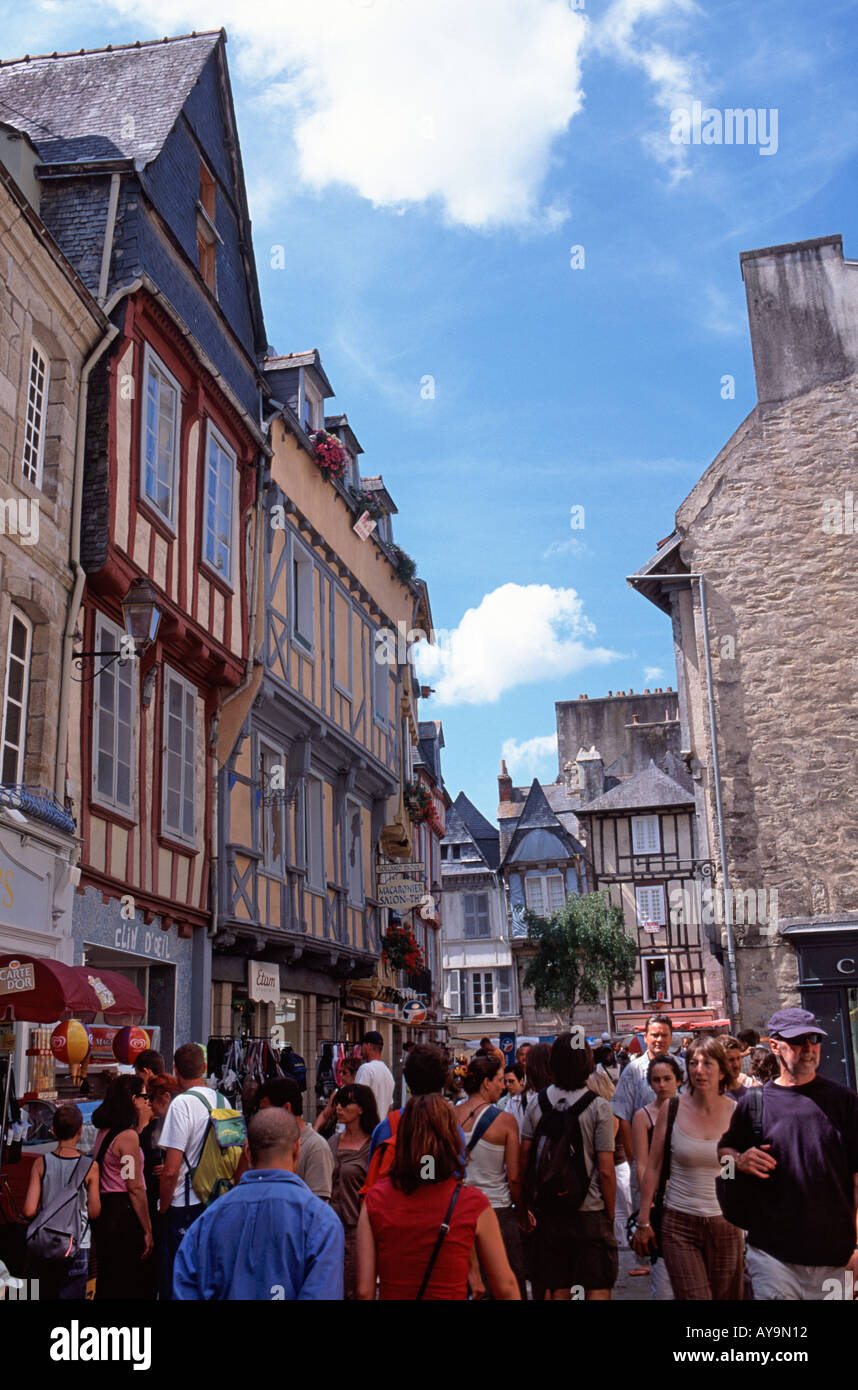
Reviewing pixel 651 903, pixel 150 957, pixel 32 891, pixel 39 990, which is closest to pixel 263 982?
pixel 150 957

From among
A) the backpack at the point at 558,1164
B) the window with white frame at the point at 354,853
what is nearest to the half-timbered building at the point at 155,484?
the window with white frame at the point at 354,853

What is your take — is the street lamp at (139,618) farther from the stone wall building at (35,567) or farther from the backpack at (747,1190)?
the backpack at (747,1190)

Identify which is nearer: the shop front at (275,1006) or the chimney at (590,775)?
the shop front at (275,1006)

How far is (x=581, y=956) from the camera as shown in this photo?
3912 centimetres

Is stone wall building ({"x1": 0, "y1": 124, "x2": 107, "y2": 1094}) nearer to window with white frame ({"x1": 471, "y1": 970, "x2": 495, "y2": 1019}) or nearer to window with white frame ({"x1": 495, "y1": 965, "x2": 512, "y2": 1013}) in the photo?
window with white frame ({"x1": 495, "y1": 965, "x2": 512, "y2": 1013})

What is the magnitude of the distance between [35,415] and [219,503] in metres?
3.40

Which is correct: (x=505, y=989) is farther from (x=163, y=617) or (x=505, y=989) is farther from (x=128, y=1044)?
(x=128, y=1044)

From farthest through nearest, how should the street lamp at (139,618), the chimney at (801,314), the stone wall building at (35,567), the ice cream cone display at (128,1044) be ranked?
1. the chimney at (801,314)
2. the street lamp at (139,618)
3. the stone wall building at (35,567)
4. the ice cream cone display at (128,1044)

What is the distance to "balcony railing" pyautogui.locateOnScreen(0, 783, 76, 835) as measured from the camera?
27.9 ft

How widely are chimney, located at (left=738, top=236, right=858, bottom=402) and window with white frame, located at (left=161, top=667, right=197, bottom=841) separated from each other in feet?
35.7

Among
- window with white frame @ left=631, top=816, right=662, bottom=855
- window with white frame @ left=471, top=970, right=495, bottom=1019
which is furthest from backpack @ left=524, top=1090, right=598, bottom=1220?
window with white frame @ left=471, top=970, right=495, bottom=1019

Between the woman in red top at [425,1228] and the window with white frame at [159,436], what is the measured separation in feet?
26.8

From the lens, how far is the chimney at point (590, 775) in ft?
147

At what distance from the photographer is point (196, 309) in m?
12.7
